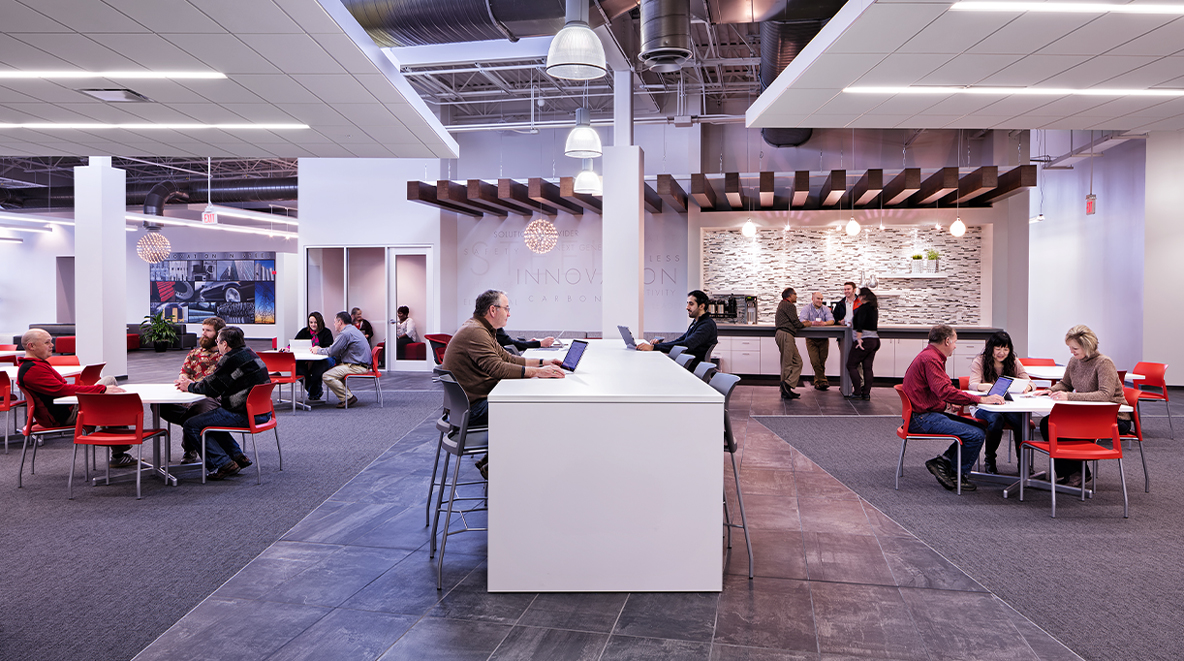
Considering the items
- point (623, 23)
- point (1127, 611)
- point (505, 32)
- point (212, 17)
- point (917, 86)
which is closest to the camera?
point (1127, 611)

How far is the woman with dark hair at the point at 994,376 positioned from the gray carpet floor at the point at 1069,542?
395 mm

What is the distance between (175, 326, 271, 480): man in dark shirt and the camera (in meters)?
5.57

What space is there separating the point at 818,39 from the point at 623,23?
3750 mm

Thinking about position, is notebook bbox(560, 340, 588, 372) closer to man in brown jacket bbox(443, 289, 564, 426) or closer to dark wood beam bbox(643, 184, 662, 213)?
man in brown jacket bbox(443, 289, 564, 426)

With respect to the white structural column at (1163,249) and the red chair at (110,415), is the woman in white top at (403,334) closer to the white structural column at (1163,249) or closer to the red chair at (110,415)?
the red chair at (110,415)

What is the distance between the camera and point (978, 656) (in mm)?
2826

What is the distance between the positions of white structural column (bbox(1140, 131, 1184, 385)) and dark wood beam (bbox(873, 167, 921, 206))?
3395 mm

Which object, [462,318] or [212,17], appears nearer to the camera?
[212,17]

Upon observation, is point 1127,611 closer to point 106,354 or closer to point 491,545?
point 491,545

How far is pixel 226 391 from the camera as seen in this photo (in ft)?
18.6

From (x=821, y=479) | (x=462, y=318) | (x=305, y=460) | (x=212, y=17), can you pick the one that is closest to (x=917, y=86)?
(x=821, y=479)

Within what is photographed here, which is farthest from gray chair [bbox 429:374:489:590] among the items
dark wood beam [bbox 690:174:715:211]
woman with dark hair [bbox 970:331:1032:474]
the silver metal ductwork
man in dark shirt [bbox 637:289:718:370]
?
dark wood beam [bbox 690:174:715:211]

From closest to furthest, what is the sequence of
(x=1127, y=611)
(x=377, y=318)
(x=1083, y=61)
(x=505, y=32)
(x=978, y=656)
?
(x=978, y=656), (x=1127, y=611), (x=1083, y=61), (x=505, y=32), (x=377, y=318)

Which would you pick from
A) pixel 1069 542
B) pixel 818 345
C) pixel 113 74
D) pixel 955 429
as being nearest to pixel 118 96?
pixel 113 74
